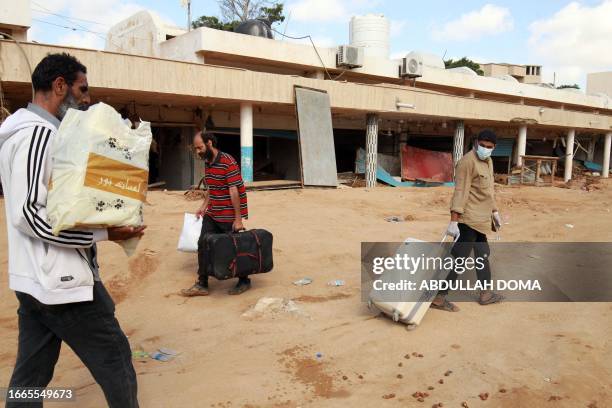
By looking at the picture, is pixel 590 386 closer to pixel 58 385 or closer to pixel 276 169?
pixel 58 385

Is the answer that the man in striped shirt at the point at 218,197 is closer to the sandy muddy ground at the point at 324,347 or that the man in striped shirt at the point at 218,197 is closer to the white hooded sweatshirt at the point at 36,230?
the sandy muddy ground at the point at 324,347

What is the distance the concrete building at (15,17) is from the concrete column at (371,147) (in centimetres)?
1148

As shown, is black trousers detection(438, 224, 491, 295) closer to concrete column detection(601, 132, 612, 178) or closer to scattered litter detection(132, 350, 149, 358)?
scattered litter detection(132, 350, 149, 358)

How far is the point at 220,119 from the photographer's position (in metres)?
16.2

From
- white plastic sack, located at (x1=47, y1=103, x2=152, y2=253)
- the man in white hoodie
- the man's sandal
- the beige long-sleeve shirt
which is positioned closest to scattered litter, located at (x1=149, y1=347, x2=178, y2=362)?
the man in white hoodie

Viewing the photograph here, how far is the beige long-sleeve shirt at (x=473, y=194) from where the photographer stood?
431cm

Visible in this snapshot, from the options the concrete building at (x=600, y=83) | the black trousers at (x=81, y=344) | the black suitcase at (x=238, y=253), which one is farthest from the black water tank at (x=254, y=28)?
the concrete building at (x=600, y=83)

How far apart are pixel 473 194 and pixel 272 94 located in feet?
34.9

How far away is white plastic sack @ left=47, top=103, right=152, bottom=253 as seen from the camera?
178 centimetres

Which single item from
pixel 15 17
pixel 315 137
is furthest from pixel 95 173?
pixel 15 17

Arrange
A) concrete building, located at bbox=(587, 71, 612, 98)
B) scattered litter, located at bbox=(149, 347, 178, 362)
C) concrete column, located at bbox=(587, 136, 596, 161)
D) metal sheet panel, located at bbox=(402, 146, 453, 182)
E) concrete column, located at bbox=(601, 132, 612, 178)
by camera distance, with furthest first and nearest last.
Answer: concrete building, located at bbox=(587, 71, 612, 98), concrete column, located at bbox=(587, 136, 596, 161), concrete column, located at bbox=(601, 132, 612, 178), metal sheet panel, located at bbox=(402, 146, 453, 182), scattered litter, located at bbox=(149, 347, 178, 362)

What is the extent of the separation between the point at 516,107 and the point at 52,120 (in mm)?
22679

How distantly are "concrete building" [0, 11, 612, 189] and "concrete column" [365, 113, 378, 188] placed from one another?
5 cm

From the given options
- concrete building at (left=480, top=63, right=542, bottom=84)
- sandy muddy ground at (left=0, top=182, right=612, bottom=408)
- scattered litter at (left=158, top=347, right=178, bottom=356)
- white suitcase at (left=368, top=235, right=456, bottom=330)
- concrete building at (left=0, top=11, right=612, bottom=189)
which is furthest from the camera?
concrete building at (left=480, top=63, right=542, bottom=84)
